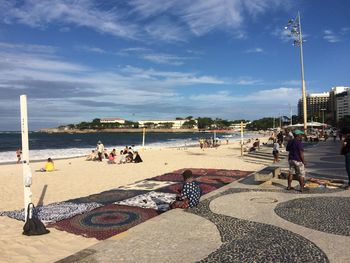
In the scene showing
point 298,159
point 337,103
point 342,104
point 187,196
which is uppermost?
point 337,103

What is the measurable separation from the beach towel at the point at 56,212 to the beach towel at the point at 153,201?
3.00ft

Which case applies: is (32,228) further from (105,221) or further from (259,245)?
(259,245)

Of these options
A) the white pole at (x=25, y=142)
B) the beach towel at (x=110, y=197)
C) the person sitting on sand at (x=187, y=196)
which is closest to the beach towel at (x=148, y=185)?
the beach towel at (x=110, y=197)

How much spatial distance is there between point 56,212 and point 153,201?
245cm

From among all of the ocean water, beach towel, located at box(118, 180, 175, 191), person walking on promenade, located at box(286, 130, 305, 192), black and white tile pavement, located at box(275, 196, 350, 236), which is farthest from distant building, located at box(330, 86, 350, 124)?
black and white tile pavement, located at box(275, 196, 350, 236)

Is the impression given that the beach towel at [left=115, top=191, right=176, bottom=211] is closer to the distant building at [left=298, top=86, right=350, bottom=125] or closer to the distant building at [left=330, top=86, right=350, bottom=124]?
the distant building at [left=298, top=86, right=350, bottom=125]

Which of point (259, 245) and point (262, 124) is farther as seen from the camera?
point (262, 124)

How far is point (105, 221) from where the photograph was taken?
7758mm

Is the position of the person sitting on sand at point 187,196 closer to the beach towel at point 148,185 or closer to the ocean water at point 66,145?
the beach towel at point 148,185

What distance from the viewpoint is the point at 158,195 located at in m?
10.6

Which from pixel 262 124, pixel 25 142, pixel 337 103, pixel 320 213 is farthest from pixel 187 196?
pixel 262 124

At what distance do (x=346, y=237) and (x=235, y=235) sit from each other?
1.65m

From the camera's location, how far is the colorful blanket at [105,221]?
711 centimetres

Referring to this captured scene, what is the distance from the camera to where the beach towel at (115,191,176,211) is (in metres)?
9.17
